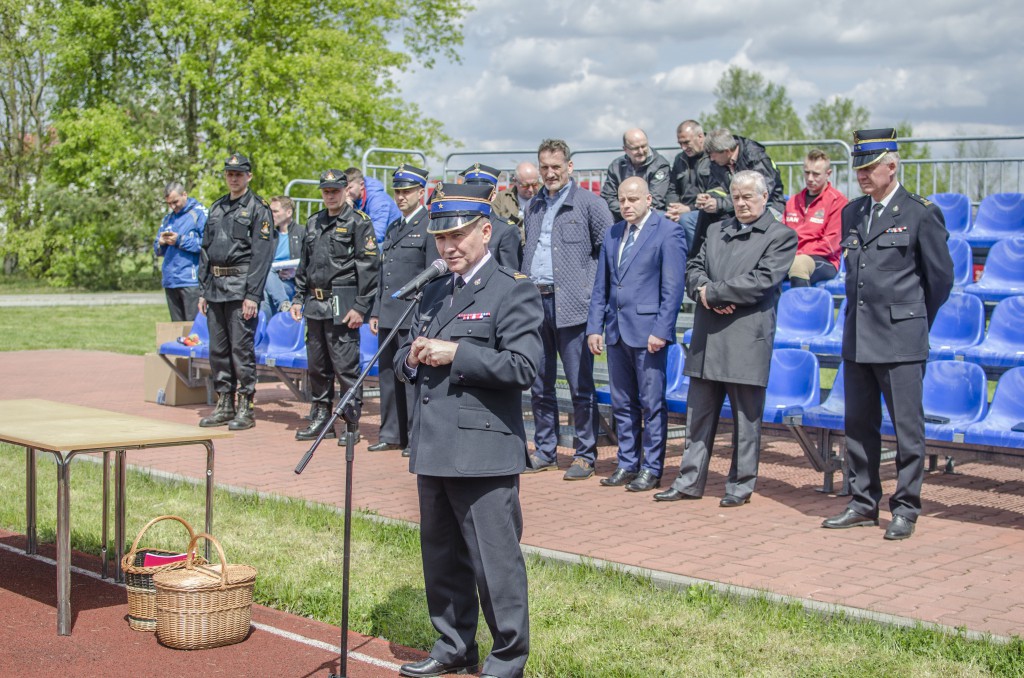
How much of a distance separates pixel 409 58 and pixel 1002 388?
109 ft

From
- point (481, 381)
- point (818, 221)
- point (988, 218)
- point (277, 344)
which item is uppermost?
point (988, 218)

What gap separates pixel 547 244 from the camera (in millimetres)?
9586

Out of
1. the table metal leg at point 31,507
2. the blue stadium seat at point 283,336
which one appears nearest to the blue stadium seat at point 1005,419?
the table metal leg at point 31,507

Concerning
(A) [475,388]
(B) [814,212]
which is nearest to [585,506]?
(A) [475,388]

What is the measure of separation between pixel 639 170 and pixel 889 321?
375cm

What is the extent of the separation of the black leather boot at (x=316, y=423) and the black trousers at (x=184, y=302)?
3.82 m

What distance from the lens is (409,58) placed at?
39531mm

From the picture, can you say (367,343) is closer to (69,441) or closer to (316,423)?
(316,423)

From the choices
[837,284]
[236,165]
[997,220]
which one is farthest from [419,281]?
[997,220]

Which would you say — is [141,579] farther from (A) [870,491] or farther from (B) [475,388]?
(A) [870,491]

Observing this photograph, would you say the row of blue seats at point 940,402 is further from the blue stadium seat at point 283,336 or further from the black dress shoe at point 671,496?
the blue stadium seat at point 283,336

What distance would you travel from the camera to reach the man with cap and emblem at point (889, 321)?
7406 millimetres

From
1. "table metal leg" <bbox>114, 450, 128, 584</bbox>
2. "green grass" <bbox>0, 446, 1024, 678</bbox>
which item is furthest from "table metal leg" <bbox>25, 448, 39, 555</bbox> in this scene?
"table metal leg" <bbox>114, 450, 128, 584</bbox>

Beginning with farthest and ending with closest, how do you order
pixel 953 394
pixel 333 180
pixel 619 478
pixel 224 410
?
pixel 224 410
pixel 333 180
pixel 619 478
pixel 953 394
